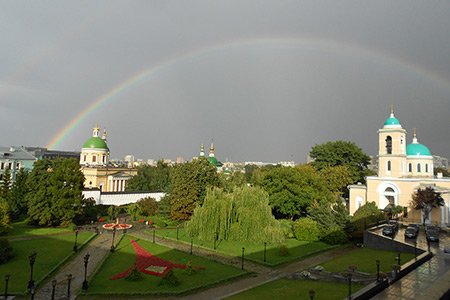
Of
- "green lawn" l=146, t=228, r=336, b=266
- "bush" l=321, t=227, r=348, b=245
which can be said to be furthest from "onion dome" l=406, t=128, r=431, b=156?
"green lawn" l=146, t=228, r=336, b=266

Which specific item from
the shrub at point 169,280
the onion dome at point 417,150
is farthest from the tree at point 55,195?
the onion dome at point 417,150

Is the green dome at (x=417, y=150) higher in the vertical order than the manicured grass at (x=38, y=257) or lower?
higher

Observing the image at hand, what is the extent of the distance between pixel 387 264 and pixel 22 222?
3582 centimetres

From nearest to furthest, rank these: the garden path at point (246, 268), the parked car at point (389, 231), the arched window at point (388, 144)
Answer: the garden path at point (246, 268) < the parked car at point (389, 231) < the arched window at point (388, 144)

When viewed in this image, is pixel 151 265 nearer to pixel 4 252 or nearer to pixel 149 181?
pixel 4 252

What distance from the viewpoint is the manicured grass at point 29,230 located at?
29.2 meters

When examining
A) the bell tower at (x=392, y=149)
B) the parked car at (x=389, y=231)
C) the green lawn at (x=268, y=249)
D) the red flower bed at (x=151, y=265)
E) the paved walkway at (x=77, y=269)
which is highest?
the bell tower at (x=392, y=149)

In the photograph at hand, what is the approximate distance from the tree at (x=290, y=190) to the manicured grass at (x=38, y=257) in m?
19.8

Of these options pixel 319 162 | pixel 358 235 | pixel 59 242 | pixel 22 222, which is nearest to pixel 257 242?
pixel 358 235

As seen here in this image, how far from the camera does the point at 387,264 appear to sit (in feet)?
68.7

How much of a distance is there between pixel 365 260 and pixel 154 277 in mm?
14282

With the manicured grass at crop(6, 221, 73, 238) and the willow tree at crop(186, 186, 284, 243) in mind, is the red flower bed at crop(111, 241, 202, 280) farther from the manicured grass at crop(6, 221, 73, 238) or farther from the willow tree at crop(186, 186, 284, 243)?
the manicured grass at crop(6, 221, 73, 238)

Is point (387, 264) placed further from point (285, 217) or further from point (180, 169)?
point (180, 169)

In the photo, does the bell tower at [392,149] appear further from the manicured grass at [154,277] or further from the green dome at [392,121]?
the manicured grass at [154,277]
